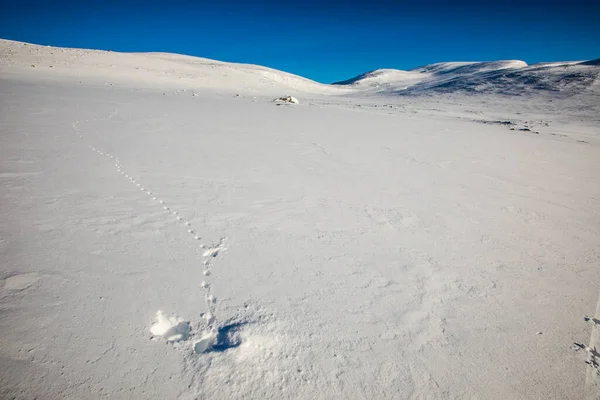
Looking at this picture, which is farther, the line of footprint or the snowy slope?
the snowy slope

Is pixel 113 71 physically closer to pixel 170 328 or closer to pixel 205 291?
pixel 205 291

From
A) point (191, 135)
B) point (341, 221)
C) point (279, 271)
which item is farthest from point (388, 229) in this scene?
point (191, 135)

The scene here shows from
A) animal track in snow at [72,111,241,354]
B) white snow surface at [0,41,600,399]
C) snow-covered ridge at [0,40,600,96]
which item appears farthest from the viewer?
snow-covered ridge at [0,40,600,96]

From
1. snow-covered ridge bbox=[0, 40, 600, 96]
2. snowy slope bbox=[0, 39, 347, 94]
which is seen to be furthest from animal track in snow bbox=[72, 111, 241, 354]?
snow-covered ridge bbox=[0, 40, 600, 96]

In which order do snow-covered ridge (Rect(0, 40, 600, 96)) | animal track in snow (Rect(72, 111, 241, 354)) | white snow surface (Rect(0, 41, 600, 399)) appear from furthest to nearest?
snow-covered ridge (Rect(0, 40, 600, 96)), animal track in snow (Rect(72, 111, 241, 354)), white snow surface (Rect(0, 41, 600, 399))

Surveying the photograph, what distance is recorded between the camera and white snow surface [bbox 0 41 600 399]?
179 centimetres

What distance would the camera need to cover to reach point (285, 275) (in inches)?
105

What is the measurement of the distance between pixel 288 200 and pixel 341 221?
2.85 ft

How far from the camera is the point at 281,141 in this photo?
764 centimetres

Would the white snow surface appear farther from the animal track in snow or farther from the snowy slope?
the snowy slope

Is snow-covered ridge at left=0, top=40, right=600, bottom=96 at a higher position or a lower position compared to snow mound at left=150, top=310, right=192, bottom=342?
higher

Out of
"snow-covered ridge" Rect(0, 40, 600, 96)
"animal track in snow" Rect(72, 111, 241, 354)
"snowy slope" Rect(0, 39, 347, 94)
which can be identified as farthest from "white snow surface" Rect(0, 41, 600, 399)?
"snow-covered ridge" Rect(0, 40, 600, 96)

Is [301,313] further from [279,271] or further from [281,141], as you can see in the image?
[281,141]

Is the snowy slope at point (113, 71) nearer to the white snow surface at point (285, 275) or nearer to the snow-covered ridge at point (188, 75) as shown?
the snow-covered ridge at point (188, 75)
